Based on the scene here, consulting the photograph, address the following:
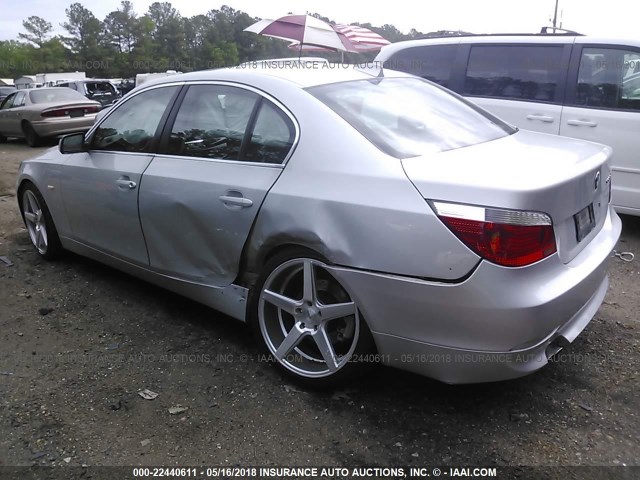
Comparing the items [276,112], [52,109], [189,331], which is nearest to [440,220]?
[276,112]

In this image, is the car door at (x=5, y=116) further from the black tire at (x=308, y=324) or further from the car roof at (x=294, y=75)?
→ the black tire at (x=308, y=324)

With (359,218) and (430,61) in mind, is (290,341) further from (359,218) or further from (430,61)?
(430,61)

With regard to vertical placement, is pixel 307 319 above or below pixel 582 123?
below

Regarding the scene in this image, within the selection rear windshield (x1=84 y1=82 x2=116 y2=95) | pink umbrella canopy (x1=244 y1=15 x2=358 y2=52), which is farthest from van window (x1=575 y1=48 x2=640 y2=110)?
rear windshield (x1=84 y1=82 x2=116 y2=95)

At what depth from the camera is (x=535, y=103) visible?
5.24 metres

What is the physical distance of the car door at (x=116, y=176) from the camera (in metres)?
3.48

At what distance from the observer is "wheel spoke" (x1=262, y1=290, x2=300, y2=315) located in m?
2.70

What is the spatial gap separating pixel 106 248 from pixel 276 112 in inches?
69.1

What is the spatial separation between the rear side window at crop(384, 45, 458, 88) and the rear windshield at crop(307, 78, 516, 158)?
2697 millimetres

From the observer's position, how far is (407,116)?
2.82m

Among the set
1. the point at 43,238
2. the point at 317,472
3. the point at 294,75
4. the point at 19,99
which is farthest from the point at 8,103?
the point at 317,472

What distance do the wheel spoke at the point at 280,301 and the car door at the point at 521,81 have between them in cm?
354

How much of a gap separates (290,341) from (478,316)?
0.99 m

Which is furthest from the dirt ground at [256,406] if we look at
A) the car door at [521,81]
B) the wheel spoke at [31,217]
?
the car door at [521,81]
